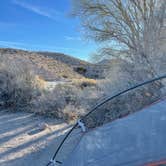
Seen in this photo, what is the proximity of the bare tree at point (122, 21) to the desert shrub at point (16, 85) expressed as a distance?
10.3 feet

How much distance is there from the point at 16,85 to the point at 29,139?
401 cm

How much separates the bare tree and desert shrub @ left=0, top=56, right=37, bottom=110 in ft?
10.3

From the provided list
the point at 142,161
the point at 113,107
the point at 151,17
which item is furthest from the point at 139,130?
the point at 151,17

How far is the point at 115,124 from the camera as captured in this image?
3.20 metres

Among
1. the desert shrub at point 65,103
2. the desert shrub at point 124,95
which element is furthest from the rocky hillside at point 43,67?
the desert shrub at point 124,95

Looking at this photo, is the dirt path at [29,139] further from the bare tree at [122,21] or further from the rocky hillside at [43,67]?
the bare tree at [122,21]

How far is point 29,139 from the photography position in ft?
21.3

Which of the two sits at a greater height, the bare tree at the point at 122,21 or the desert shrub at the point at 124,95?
the bare tree at the point at 122,21

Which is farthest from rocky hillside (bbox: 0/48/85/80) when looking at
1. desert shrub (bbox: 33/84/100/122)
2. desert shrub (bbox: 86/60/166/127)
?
desert shrub (bbox: 86/60/166/127)

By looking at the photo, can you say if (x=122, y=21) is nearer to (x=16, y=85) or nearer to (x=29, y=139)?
(x=16, y=85)

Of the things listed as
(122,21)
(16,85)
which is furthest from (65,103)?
(122,21)

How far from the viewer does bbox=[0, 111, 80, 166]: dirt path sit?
527 centimetres

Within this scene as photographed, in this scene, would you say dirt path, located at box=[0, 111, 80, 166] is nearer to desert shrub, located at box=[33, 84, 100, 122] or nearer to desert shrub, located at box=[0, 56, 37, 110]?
desert shrub, located at box=[33, 84, 100, 122]

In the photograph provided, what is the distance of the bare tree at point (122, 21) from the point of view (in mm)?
11170
